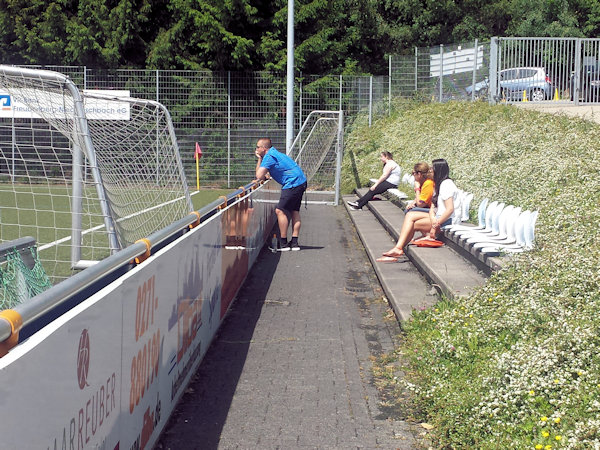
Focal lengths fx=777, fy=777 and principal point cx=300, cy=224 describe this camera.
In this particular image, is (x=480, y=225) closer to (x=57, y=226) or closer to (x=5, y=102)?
(x=57, y=226)

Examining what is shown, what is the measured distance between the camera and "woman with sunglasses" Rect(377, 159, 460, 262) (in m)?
10.0

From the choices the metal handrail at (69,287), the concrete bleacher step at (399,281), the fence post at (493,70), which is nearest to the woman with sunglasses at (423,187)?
the concrete bleacher step at (399,281)

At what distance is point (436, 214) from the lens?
1043 centimetres

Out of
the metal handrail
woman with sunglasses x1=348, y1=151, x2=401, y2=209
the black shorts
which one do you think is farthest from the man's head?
the metal handrail

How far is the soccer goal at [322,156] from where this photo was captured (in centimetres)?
2124

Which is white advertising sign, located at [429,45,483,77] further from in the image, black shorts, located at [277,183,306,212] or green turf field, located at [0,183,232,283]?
black shorts, located at [277,183,306,212]

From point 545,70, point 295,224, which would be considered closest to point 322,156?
point 545,70

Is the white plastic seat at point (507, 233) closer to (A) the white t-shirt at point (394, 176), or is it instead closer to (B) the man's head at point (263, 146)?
(B) the man's head at point (263, 146)

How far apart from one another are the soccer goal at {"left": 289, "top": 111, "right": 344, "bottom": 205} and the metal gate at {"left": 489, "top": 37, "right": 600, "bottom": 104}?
447 cm

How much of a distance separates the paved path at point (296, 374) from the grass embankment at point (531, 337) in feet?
1.25

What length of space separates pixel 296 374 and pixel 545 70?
17513mm

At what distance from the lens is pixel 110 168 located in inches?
386

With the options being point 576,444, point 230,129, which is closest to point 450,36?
point 230,129

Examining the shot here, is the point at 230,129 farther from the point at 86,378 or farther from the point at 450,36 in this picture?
the point at 86,378
